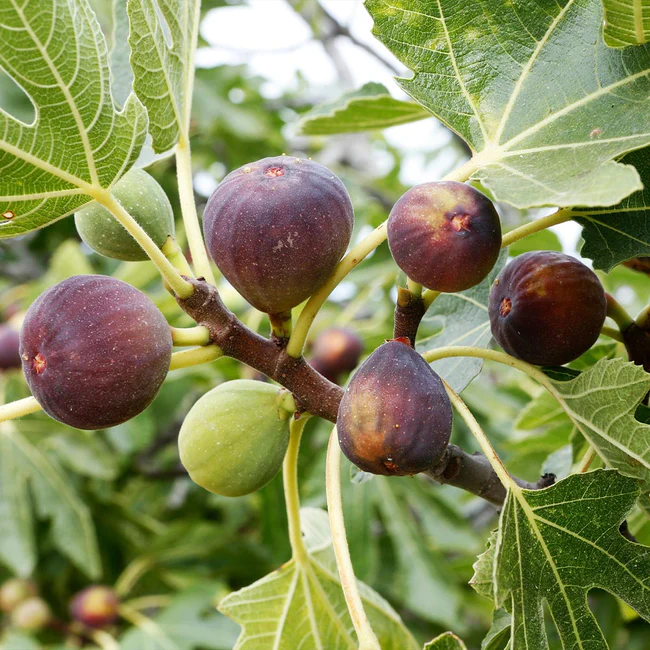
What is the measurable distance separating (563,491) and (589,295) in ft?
0.99

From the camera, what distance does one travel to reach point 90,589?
12.6 ft

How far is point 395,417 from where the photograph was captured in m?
1.04

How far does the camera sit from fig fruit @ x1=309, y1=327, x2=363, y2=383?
3074mm

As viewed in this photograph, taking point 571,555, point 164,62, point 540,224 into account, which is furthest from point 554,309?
point 164,62

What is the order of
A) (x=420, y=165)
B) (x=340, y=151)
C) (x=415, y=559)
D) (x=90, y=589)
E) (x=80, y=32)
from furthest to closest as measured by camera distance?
1. (x=420, y=165)
2. (x=340, y=151)
3. (x=90, y=589)
4. (x=415, y=559)
5. (x=80, y=32)

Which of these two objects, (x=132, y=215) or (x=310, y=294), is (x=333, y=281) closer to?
(x=310, y=294)

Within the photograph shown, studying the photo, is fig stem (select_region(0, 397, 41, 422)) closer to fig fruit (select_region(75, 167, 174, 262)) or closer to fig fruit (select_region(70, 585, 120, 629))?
fig fruit (select_region(75, 167, 174, 262))

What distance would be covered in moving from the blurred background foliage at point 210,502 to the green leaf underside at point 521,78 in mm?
1261

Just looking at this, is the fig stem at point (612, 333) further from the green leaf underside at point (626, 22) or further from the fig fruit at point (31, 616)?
the fig fruit at point (31, 616)

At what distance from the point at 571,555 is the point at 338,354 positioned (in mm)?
1931

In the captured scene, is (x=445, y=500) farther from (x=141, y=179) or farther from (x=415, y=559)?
(x=141, y=179)

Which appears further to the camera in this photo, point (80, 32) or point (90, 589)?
point (90, 589)

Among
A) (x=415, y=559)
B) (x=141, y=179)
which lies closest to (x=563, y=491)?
(x=141, y=179)

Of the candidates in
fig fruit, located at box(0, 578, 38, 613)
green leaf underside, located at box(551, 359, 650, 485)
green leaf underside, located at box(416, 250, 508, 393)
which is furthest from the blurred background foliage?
green leaf underside, located at box(551, 359, 650, 485)
